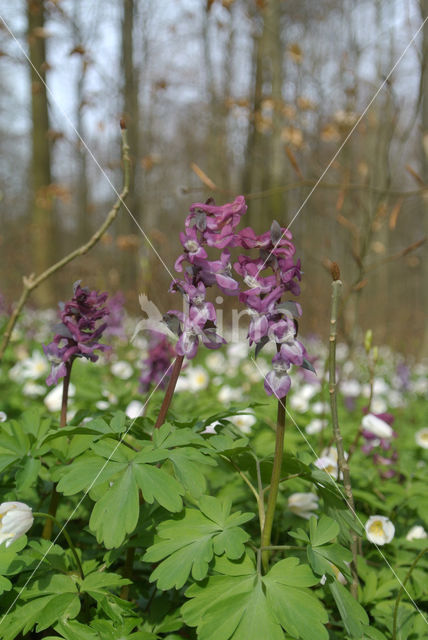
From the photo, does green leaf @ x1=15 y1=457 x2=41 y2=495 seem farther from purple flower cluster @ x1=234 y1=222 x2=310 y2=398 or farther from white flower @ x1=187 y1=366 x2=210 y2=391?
white flower @ x1=187 y1=366 x2=210 y2=391

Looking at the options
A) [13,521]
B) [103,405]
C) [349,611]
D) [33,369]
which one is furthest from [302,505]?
[33,369]

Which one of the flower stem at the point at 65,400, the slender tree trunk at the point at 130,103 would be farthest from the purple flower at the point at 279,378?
the slender tree trunk at the point at 130,103

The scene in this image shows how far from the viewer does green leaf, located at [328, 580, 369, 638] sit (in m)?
1.12

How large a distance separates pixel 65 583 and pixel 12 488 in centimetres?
49

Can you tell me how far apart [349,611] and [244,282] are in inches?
32.1

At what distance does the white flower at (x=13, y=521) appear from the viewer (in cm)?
127

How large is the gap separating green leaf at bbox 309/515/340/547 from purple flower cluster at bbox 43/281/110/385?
2.58ft

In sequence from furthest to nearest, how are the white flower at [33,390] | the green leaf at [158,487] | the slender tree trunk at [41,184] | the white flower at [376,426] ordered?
the slender tree trunk at [41,184], the white flower at [33,390], the white flower at [376,426], the green leaf at [158,487]

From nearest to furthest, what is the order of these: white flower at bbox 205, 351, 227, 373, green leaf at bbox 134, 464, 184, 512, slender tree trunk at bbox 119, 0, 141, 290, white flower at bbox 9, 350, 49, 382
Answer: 1. green leaf at bbox 134, 464, 184, 512
2. white flower at bbox 9, 350, 49, 382
3. white flower at bbox 205, 351, 227, 373
4. slender tree trunk at bbox 119, 0, 141, 290

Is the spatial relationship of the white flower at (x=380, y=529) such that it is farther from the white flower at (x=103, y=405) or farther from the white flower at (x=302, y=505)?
the white flower at (x=103, y=405)

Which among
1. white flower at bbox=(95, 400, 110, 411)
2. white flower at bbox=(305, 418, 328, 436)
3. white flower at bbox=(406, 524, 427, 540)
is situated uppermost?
white flower at bbox=(95, 400, 110, 411)

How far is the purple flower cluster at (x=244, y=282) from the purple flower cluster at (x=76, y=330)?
0.31 metres

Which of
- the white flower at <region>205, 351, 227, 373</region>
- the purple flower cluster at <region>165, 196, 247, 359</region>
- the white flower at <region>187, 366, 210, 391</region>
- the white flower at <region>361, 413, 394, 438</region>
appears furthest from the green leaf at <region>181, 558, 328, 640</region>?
the white flower at <region>205, 351, 227, 373</region>

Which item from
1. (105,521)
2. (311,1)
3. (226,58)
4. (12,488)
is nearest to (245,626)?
(105,521)
